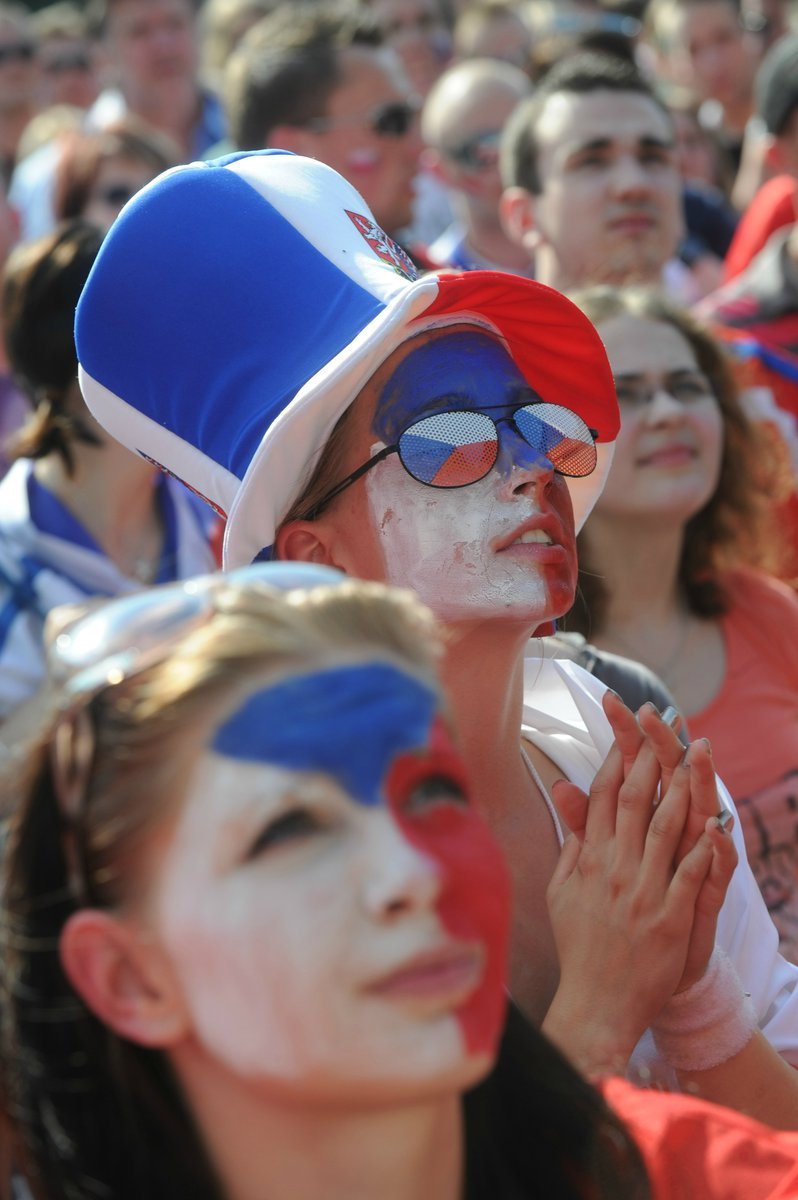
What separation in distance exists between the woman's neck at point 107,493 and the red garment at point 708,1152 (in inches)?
111

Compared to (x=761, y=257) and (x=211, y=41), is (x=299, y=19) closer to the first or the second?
(x=761, y=257)

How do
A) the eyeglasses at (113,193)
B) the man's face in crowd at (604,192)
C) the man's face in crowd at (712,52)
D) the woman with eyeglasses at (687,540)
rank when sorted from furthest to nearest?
the man's face in crowd at (712,52) → the eyeglasses at (113,193) → the man's face in crowd at (604,192) → the woman with eyeglasses at (687,540)

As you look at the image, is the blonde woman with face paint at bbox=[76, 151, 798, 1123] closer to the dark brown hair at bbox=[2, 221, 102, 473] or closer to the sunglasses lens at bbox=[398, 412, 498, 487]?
the sunglasses lens at bbox=[398, 412, 498, 487]

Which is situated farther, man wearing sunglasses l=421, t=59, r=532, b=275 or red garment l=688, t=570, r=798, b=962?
man wearing sunglasses l=421, t=59, r=532, b=275

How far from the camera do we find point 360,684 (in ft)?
4.77

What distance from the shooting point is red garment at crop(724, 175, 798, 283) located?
5.71 metres

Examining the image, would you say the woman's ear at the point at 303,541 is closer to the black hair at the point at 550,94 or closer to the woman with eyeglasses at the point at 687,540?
the woman with eyeglasses at the point at 687,540

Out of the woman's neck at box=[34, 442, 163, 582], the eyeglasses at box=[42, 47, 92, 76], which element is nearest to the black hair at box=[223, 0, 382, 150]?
the woman's neck at box=[34, 442, 163, 582]

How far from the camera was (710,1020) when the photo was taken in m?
2.16

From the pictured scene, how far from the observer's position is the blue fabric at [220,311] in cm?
233

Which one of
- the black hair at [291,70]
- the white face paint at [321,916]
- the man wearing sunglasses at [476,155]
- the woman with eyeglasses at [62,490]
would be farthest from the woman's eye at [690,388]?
the white face paint at [321,916]

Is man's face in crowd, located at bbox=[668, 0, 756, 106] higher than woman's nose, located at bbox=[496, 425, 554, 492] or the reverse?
the reverse

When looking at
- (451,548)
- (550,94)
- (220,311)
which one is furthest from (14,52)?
(451,548)

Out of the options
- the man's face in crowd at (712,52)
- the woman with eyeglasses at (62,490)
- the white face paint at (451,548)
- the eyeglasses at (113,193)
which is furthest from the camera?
the man's face in crowd at (712,52)
